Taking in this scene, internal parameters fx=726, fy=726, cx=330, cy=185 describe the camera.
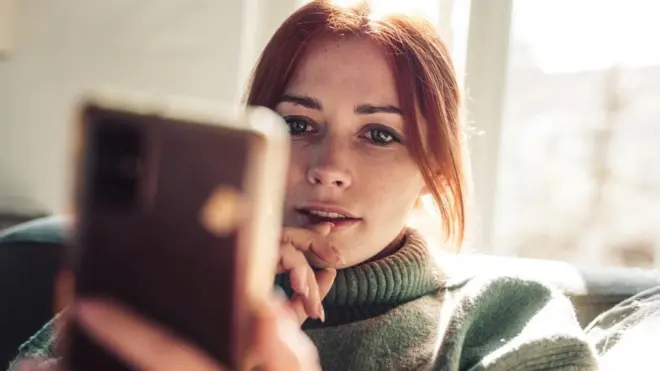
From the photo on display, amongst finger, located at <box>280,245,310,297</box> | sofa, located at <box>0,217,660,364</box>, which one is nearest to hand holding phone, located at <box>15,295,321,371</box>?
finger, located at <box>280,245,310,297</box>

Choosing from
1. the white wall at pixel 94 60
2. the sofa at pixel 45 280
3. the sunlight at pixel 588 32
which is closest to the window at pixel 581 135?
the sunlight at pixel 588 32

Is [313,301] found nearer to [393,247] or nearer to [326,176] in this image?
[326,176]

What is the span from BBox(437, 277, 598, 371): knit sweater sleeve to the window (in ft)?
2.08

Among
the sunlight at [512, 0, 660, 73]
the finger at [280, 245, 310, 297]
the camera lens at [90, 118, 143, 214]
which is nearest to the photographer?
the camera lens at [90, 118, 143, 214]

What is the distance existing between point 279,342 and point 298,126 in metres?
0.38

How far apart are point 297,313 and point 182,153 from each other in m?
0.29

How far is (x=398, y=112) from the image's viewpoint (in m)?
0.70

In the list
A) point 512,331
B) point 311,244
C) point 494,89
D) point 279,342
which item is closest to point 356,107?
point 311,244

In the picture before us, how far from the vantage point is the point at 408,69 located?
2.32 ft

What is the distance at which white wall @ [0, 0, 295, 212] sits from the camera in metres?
1.33

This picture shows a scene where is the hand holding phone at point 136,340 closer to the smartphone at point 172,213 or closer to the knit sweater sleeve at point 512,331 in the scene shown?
the smartphone at point 172,213

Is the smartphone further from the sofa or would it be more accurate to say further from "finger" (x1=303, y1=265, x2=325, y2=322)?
the sofa

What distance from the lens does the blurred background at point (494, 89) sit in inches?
51.1

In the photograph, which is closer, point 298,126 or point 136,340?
point 136,340
